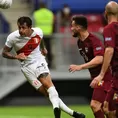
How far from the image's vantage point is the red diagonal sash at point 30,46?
14.4 m

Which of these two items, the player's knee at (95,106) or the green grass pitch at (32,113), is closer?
the player's knee at (95,106)

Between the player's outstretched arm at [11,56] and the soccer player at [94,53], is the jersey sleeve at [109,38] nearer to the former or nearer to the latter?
the soccer player at [94,53]

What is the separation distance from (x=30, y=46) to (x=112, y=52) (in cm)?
383

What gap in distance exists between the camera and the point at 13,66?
22234 millimetres

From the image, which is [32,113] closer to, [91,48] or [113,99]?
[91,48]

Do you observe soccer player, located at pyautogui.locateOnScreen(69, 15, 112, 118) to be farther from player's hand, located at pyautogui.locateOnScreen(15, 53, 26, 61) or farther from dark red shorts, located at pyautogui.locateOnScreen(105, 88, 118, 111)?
player's hand, located at pyautogui.locateOnScreen(15, 53, 26, 61)

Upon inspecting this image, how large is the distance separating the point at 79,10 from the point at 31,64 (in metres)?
13.3

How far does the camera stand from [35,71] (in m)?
14.3

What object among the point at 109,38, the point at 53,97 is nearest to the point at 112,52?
the point at 109,38

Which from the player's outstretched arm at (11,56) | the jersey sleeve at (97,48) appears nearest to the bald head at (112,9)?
the jersey sleeve at (97,48)

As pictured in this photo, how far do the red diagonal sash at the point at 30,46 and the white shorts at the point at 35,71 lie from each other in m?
0.27

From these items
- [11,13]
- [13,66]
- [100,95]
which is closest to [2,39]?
[13,66]

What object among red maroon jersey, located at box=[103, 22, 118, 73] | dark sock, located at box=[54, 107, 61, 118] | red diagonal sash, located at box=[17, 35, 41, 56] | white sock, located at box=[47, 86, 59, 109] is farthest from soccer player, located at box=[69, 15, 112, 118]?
red diagonal sash, located at box=[17, 35, 41, 56]

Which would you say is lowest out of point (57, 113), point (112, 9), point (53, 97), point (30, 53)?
point (57, 113)
